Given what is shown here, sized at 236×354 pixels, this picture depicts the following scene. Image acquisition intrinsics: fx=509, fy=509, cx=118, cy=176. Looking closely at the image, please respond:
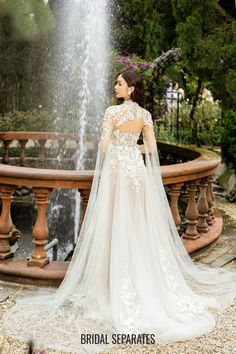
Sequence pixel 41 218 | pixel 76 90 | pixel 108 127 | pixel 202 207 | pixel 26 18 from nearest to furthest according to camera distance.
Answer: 1. pixel 108 127
2. pixel 41 218
3. pixel 202 207
4. pixel 76 90
5. pixel 26 18

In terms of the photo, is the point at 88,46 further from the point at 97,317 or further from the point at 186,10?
the point at 97,317

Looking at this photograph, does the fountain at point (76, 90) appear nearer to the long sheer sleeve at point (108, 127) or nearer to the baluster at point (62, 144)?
the baluster at point (62, 144)

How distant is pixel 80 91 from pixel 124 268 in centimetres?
727

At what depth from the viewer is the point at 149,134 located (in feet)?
13.2

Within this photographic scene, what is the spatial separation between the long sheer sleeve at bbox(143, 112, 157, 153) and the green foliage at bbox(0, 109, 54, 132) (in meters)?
7.76

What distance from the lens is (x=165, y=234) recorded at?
13.2 feet

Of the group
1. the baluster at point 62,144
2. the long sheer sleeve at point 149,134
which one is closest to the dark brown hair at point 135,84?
the long sheer sleeve at point 149,134

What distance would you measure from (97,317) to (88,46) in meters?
9.03

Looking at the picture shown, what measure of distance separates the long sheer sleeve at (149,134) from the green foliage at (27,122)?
305 inches

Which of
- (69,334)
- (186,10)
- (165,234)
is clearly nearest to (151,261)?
A: (165,234)

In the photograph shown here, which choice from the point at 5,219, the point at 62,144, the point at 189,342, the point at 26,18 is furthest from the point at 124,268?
the point at 26,18

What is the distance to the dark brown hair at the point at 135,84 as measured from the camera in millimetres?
3848

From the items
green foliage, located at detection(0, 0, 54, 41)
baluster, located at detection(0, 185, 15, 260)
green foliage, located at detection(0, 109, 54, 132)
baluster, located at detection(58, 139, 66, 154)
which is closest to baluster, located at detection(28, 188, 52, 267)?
baluster, located at detection(0, 185, 15, 260)

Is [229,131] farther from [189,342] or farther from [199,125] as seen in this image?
[189,342]
